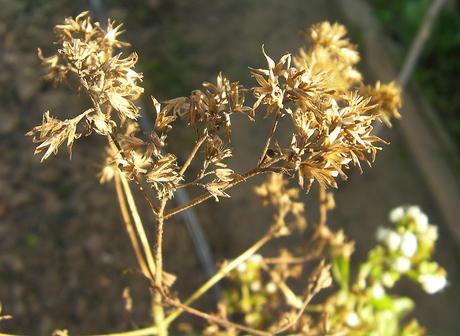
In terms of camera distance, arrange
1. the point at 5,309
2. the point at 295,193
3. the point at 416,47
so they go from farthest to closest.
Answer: the point at 416,47, the point at 5,309, the point at 295,193

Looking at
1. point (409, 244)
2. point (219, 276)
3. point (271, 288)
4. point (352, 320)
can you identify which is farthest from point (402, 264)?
point (219, 276)

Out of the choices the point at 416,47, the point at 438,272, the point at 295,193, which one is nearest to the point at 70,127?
the point at 295,193

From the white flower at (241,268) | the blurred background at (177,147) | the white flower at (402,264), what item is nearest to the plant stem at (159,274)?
the white flower at (241,268)

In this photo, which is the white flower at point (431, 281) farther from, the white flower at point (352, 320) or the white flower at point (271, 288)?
the white flower at point (271, 288)

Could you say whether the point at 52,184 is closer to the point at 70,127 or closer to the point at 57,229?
the point at 57,229

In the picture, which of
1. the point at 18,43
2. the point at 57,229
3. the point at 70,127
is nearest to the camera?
the point at 70,127

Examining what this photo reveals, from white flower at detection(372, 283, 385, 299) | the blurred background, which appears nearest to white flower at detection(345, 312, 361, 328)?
white flower at detection(372, 283, 385, 299)
